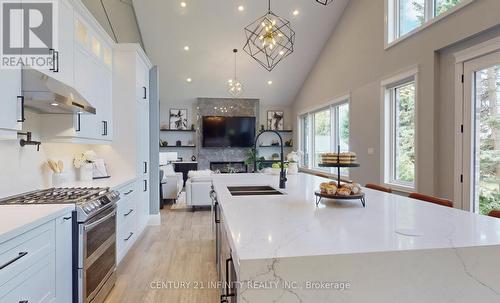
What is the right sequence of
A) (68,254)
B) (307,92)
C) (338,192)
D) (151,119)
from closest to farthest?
(338,192) → (68,254) → (151,119) → (307,92)

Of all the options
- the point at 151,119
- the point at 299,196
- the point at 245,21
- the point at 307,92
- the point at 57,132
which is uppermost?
the point at 245,21

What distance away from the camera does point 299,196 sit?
77.8 inches

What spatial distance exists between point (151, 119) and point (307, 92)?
5225 mm

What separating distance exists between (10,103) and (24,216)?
798 millimetres

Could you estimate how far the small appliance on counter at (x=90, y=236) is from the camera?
196 centimetres

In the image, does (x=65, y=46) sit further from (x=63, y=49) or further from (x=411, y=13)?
(x=411, y=13)

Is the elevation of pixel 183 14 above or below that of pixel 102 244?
above

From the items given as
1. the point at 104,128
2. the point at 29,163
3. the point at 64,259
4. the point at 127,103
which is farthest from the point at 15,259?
the point at 127,103

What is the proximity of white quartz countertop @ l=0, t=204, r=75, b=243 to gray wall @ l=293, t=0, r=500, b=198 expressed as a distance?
4.21 meters

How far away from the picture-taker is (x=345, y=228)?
117 cm

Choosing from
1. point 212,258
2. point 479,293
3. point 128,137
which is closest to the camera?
point 479,293

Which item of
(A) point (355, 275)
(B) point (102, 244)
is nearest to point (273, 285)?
(A) point (355, 275)

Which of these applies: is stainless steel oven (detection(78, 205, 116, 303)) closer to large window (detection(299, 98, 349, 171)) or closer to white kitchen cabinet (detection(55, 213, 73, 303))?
white kitchen cabinet (detection(55, 213, 73, 303))

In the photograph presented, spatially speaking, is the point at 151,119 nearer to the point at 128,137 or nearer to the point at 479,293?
the point at 128,137
